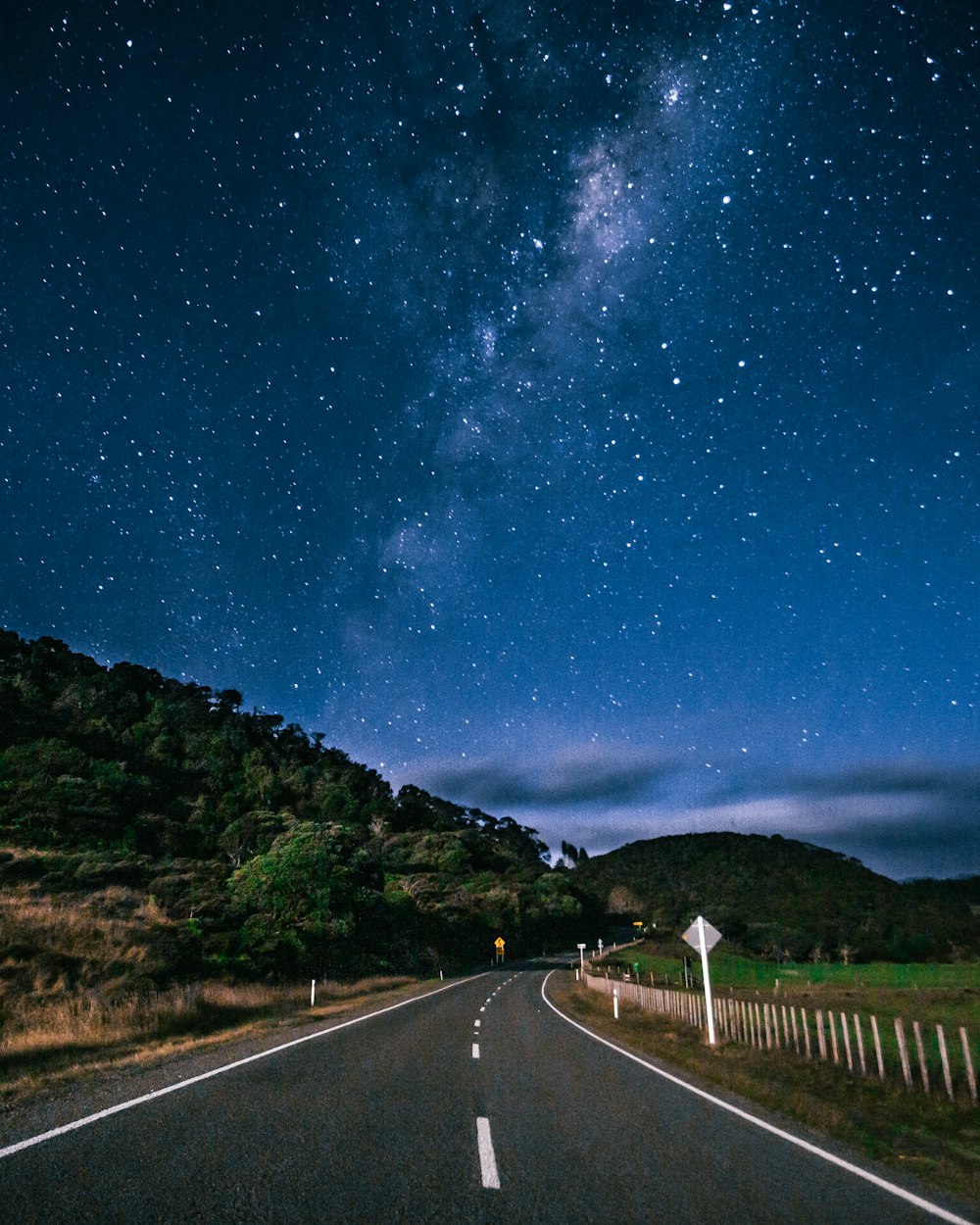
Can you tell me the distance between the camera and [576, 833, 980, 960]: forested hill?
123m

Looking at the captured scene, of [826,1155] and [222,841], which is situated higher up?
[222,841]

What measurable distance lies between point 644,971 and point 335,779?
55436 mm

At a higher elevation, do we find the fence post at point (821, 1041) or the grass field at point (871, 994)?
the fence post at point (821, 1041)

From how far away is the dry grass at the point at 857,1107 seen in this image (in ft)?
22.3

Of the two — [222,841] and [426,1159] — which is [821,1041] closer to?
[426,1159]

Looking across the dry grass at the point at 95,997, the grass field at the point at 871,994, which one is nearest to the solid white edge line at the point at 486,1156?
the dry grass at the point at 95,997

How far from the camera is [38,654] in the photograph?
77.1 m

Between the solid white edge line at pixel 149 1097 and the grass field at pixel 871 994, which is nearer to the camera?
the solid white edge line at pixel 149 1097

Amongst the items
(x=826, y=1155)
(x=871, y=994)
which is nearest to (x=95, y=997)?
(x=826, y=1155)

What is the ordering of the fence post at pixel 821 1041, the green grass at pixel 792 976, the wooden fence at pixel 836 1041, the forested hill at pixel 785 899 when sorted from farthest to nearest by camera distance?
the forested hill at pixel 785 899
the green grass at pixel 792 976
the fence post at pixel 821 1041
the wooden fence at pixel 836 1041

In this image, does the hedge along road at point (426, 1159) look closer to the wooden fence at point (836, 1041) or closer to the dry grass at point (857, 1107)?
the dry grass at point (857, 1107)

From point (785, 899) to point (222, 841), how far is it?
12894 cm

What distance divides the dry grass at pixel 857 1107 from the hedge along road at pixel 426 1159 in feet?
2.48

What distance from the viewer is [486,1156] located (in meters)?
6.21
